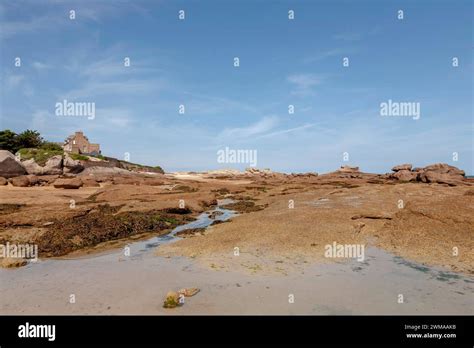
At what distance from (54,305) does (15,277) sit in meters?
3.36

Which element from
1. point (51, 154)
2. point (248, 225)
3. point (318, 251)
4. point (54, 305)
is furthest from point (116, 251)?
point (51, 154)

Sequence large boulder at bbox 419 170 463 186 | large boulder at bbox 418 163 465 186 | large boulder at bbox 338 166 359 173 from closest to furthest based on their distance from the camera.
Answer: large boulder at bbox 419 170 463 186, large boulder at bbox 418 163 465 186, large boulder at bbox 338 166 359 173

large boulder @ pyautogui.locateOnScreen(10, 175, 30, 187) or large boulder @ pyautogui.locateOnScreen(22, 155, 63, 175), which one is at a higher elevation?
large boulder @ pyautogui.locateOnScreen(22, 155, 63, 175)

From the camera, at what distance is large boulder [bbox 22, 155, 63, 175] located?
48281mm

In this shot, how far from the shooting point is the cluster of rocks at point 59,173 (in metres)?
36.3

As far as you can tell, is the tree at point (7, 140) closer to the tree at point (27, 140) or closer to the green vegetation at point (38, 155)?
the tree at point (27, 140)

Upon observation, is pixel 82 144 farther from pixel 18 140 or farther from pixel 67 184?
pixel 67 184

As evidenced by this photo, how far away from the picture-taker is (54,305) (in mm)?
7926

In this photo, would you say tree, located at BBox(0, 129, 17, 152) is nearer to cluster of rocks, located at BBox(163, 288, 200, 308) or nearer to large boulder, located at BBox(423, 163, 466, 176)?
cluster of rocks, located at BBox(163, 288, 200, 308)

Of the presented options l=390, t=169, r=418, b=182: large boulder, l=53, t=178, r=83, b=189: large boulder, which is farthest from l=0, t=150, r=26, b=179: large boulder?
l=390, t=169, r=418, b=182: large boulder

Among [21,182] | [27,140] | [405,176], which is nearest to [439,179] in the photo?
[405,176]

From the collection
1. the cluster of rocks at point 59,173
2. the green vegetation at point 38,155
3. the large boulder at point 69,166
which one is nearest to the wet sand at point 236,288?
the cluster of rocks at point 59,173

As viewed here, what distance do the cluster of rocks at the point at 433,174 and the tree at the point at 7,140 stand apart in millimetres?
69562
